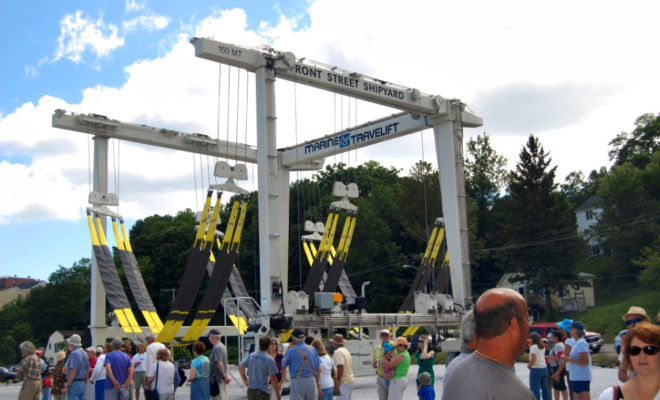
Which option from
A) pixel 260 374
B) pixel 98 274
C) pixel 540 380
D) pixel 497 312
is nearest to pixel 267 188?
pixel 98 274

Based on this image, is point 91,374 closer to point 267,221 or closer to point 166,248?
point 267,221

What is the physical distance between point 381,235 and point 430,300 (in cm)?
3642

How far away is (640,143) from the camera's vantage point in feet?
265

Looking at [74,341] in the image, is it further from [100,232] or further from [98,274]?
[98,274]

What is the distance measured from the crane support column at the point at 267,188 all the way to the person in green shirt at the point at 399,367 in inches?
373

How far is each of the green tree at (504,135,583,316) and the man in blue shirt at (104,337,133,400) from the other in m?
52.4

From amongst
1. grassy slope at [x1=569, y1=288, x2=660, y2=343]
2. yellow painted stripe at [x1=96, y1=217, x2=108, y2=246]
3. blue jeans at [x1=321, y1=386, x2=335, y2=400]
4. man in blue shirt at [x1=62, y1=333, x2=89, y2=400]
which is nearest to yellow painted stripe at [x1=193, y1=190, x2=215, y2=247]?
yellow painted stripe at [x1=96, y1=217, x2=108, y2=246]

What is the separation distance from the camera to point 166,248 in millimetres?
66812

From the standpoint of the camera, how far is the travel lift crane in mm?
21978

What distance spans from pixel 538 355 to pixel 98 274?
61.0 feet

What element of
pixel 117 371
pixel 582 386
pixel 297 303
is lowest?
pixel 582 386

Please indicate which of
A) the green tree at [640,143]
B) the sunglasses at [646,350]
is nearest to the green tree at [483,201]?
the green tree at [640,143]

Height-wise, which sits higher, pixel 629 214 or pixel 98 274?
pixel 629 214

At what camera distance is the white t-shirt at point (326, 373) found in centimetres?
1180
